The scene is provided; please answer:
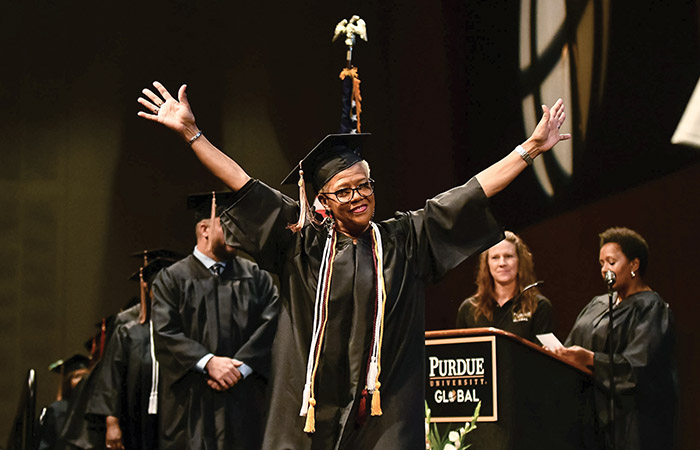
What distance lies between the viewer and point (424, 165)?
26.9ft

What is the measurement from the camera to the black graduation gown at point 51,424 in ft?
26.5

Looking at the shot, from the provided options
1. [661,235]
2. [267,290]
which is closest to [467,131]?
[661,235]

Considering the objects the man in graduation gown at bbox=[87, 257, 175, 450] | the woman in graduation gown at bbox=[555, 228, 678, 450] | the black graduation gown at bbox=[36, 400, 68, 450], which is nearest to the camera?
the woman in graduation gown at bbox=[555, 228, 678, 450]

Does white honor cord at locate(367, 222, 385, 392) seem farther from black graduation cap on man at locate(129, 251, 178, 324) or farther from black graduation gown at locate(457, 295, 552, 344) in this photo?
black graduation cap on man at locate(129, 251, 178, 324)

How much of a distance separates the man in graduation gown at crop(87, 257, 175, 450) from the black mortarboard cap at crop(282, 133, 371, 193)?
3.24 m

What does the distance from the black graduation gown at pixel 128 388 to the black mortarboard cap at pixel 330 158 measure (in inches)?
136

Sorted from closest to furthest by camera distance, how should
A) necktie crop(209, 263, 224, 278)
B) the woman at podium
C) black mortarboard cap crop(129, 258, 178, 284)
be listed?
1. necktie crop(209, 263, 224, 278)
2. the woman at podium
3. black mortarboard cap crop(129, 258, 178, 284)

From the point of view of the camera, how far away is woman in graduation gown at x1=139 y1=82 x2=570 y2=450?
3.18 meters

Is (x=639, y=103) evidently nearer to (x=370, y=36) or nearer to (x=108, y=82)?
(x=370, y=36)

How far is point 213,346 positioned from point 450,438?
1407 millimetres

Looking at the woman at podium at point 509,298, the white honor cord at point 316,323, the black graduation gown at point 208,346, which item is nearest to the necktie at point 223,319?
the black graduation gown at point 208,346

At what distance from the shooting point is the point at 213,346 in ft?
17.9

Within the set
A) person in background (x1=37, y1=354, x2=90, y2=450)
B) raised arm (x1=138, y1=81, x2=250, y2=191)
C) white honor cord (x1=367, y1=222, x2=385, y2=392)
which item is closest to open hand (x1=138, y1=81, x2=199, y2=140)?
raised arm (x1=138, y1=81, x2=250, y2=191)

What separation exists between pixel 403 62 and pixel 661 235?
9.88ft
